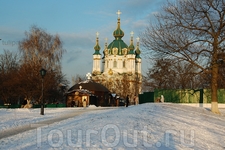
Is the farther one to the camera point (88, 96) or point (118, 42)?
point (118, 42)

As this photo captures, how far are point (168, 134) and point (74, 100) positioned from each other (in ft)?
130

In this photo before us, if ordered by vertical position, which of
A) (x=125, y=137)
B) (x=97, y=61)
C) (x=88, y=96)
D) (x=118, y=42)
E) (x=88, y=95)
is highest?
(x=118, y=42)

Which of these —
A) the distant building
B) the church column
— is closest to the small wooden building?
the distant building

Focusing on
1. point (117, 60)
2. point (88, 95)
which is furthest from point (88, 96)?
point (117, 60)

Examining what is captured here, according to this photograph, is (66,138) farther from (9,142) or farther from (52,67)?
(52,67)

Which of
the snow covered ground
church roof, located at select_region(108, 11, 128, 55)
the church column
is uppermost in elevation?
church roof, located at select_region(108, 11, 128, 55)

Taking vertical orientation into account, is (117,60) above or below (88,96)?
above

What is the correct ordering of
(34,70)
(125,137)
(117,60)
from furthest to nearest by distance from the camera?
(117,60) → (34,70) → (125,137)

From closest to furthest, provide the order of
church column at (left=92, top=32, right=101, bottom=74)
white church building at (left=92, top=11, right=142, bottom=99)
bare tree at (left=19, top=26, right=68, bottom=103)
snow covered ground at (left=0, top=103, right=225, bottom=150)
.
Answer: snow covered ground at (left=0, top=103, right=225, bottom=150), bare tree at (left=19, top=26, right=68, bottom=103), white church building at (left=92, top=11, right=142, bottom=99), church column at (left=92, top=32, right=101, bottom=74)

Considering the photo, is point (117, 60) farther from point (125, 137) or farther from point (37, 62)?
point (125, 137)

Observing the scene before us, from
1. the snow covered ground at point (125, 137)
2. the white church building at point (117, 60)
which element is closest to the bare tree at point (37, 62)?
the snow covered ground at point (125, 137)

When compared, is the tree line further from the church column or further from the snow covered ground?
the church column

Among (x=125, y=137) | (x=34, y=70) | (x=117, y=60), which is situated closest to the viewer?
(x=125, y=137)

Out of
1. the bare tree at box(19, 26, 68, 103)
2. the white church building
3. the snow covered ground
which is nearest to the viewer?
the snow covered ground
